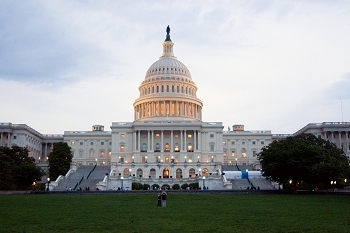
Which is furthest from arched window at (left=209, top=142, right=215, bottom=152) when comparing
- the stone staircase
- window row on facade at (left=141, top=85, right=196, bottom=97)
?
the stone staircase

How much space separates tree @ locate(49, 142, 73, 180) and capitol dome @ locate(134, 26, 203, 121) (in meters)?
34.9

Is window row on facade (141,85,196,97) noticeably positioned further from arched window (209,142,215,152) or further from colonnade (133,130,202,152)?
arched window (209,142,215,152)

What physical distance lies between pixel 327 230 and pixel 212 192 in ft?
141

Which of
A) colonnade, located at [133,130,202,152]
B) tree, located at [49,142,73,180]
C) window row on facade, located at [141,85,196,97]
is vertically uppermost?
window row on facade, located at [141,85,196,97]

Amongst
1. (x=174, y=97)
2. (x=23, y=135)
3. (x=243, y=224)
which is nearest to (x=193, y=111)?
(x=174, y=97)

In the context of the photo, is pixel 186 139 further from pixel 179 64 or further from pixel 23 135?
pixel 23 135

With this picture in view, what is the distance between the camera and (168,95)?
129m

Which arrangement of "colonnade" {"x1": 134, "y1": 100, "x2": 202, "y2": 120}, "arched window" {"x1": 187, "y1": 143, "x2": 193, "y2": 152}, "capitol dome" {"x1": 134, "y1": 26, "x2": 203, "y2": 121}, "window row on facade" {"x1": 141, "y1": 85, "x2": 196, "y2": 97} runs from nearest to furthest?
"arched window" {"x1": 187, "y1": 143, "x2": 193, "y2": 152} < "colonnade" {"x1": 134, "y1": 100, "x2": 202, "y2": 120} < "capitol dome" {"x1": 134, "y1": 26, "x2": 203, "y2": 121} < "window row on facade" {"x1": 141, "y1": 85, "x2": 196, "y2": 97}

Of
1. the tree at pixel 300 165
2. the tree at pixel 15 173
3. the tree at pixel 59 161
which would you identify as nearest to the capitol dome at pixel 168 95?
the tree at pixel 59 161

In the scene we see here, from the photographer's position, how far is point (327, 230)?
19672 millimetres

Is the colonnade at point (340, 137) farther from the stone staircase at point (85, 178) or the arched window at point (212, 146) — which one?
the stone staircase at point (85, 178)

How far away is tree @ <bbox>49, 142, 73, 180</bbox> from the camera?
9431cm

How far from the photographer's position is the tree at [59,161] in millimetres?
94312

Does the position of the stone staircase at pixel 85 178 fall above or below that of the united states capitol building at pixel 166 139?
below
